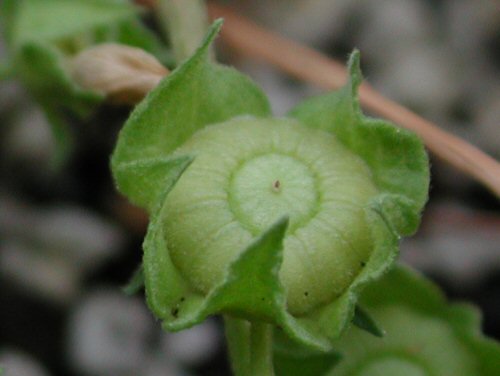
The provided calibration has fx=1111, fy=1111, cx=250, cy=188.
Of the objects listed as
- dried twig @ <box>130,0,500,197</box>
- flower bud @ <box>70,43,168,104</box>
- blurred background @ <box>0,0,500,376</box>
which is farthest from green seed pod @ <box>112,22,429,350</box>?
blurred background @ <box>0,0,500,376</box>

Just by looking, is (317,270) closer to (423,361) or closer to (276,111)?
(423,361)

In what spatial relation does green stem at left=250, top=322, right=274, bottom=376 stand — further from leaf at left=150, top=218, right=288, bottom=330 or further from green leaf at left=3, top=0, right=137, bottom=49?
green leaf at left=3, top=0, right=137, bottom=49

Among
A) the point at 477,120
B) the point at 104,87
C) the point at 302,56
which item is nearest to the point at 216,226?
the point at 104,87

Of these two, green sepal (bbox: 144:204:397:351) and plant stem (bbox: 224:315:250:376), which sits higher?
green sepal (bbox: 144:204:397:351)

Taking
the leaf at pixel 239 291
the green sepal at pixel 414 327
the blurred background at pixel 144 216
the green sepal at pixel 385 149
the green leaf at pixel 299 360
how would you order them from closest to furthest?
the leaf at pixel 239 291 → the green sepal at pixel 385 149 → the green leaf at pixel 299 360 → the green sepal at pixel 414 327 → the blurred background at pixel 144 216

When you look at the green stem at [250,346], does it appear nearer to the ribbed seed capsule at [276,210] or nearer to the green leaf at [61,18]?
the ribbed seed capsule at [276,210]

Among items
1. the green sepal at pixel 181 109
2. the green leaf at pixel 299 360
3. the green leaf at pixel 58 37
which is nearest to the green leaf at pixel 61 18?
the green leaf at pixel 58 37

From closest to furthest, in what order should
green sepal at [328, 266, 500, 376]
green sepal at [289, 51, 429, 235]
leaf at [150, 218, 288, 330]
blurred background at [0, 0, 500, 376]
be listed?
leaf at [150, 218, 288, 330]
green sepal at [289, 51, 429, 235]
green sepal at [328, 266, 500, 376]
blurred background at [0, 0, 500, 376]
